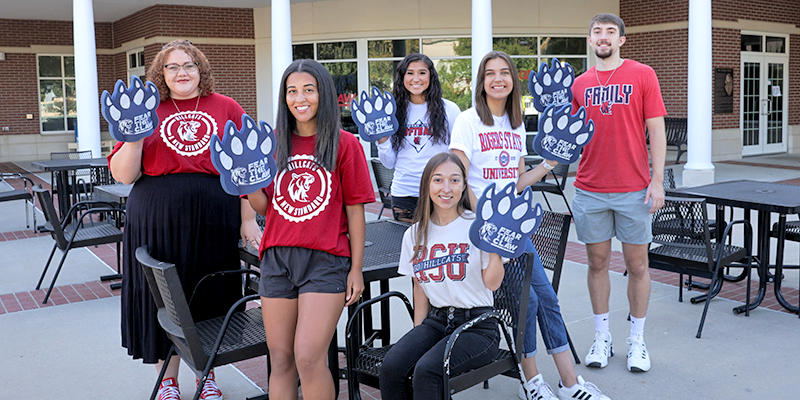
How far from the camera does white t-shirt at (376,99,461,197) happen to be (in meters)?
3.84

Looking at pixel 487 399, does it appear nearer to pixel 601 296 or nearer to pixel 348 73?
pixel 601 296

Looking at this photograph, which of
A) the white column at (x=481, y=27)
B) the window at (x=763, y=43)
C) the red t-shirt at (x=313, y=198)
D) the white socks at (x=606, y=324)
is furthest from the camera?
A: the window at (x=763, y=43)

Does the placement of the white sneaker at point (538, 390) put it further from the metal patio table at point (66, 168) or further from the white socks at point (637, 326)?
the metal patio table at point (66, 168)

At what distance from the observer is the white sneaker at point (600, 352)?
3.66 metres

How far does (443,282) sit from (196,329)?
1017 mm

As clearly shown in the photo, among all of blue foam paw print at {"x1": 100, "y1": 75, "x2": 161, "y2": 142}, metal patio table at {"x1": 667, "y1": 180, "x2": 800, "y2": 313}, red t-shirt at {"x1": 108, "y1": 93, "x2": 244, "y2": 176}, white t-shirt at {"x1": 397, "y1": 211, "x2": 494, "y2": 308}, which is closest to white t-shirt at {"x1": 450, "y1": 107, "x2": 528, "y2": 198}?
white t-shirt at {"x1": 397, "y1": 211, "x2": 494, "y2": 308}

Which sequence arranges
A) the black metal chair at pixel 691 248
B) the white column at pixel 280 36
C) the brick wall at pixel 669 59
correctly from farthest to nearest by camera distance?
the brick wall at pixel 669 59 → the white column at pixel 280 36 → the black metal chair at pixel 691 248

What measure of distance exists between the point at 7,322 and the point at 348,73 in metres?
11.3

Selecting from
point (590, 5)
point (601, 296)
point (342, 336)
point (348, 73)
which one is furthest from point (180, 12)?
point (601, 296)

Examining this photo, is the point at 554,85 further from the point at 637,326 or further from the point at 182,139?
the point at 182,139

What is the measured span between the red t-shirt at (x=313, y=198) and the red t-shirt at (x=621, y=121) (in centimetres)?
153

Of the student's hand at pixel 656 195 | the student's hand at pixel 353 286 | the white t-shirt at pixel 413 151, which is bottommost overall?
the student's hand at pixel 353 286

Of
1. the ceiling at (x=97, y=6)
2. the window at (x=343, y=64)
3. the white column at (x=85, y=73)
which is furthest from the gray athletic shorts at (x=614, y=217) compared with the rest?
the ceiling at (x=97, y=6)

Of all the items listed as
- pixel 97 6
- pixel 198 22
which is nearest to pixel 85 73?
pixel 198 22
